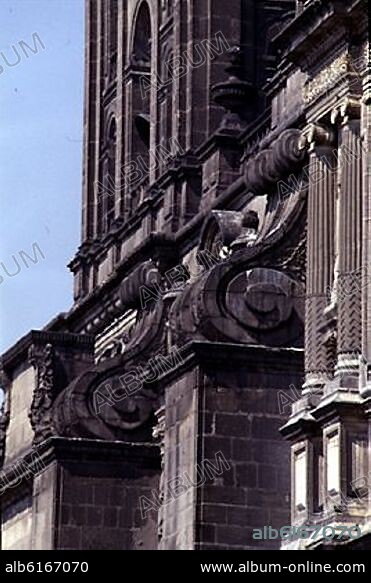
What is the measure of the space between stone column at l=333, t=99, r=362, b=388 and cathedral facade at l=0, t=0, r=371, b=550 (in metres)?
0.03

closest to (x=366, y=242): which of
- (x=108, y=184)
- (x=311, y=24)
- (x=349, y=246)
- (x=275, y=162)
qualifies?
(x=349, y=246)

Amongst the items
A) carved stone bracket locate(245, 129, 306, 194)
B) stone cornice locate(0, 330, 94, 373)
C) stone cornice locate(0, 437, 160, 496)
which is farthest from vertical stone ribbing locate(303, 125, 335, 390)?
stone cornice locate(0, 330, 94, 373)

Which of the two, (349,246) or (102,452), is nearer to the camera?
(349,246)

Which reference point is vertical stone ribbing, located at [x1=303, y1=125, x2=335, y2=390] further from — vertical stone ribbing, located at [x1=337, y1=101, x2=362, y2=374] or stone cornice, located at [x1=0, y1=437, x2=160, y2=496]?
stone cornice, located at [x1=0, y1=437, x2=160, y2=496]

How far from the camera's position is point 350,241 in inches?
1714

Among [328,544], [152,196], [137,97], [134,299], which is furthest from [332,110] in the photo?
[137,97]

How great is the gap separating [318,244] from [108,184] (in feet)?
73.0

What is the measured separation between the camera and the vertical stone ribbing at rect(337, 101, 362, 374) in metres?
43.0

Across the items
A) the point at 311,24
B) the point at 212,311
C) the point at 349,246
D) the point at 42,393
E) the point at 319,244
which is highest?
the point at 311,24

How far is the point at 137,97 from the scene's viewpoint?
65.8m

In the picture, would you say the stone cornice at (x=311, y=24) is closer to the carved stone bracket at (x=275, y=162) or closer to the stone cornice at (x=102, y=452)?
the carved stone bracket at (x=275, y=162)

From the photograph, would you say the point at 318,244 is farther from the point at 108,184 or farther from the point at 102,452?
the point at 108,184

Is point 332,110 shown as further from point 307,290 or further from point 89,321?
point 89,321
